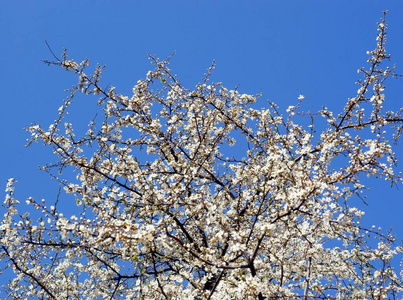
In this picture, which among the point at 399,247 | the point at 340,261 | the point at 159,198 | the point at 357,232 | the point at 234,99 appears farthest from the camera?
the point at 399,247

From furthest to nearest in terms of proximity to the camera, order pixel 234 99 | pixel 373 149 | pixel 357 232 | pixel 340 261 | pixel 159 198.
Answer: pixel 234 99 < pixel 340 261 < pixel 357 232 < pixel 159 198 < pixel 373 149

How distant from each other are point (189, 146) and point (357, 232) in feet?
13.9

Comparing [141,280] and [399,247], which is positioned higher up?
[399,247]

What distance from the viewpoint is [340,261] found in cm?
866

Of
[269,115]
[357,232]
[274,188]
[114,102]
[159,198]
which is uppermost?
[269,115]

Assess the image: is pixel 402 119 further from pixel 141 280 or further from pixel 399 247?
pixel 141 280

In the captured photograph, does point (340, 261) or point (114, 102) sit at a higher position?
point (114, 102)

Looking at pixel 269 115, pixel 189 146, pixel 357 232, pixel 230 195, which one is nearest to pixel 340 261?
pixel 357 232

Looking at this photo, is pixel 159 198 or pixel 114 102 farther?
pixel 114 102

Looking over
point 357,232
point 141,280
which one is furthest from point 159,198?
point 357,232

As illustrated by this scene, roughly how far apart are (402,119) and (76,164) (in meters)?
6.84

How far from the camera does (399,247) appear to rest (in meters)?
10.6

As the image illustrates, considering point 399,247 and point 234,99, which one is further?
point 399,247

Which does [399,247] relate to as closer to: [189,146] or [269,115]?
[269,115]
